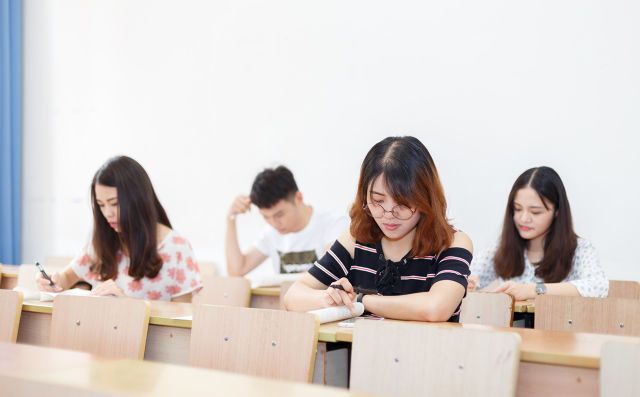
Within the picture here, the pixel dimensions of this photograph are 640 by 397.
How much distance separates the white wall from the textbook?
2073mm

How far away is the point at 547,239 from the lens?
307 centimetres

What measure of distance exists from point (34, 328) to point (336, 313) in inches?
43.3

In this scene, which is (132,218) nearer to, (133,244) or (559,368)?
(133,244)

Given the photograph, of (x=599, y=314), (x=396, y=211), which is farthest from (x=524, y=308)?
(x=396, y=211)

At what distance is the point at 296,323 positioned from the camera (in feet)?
5.43

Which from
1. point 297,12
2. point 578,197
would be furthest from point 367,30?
point 578,197

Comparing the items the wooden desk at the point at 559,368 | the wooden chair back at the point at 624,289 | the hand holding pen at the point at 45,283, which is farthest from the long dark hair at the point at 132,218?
the wooden chair back at the point at 624,289

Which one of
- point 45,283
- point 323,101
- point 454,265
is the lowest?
point 45,283

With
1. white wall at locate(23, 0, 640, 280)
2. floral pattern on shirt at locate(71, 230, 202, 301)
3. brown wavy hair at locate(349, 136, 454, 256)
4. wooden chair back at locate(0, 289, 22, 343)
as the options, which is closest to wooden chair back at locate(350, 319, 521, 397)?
brown wavy hair at locate(349, 136, 454, 256)

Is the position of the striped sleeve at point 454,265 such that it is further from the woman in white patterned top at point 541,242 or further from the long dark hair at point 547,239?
the long dark hair at point 547,239

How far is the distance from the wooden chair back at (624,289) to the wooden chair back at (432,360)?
198 centimetres

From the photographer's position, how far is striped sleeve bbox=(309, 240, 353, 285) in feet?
6.70

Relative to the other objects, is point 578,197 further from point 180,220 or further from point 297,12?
point 180,220

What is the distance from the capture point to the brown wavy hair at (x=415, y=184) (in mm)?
1839
